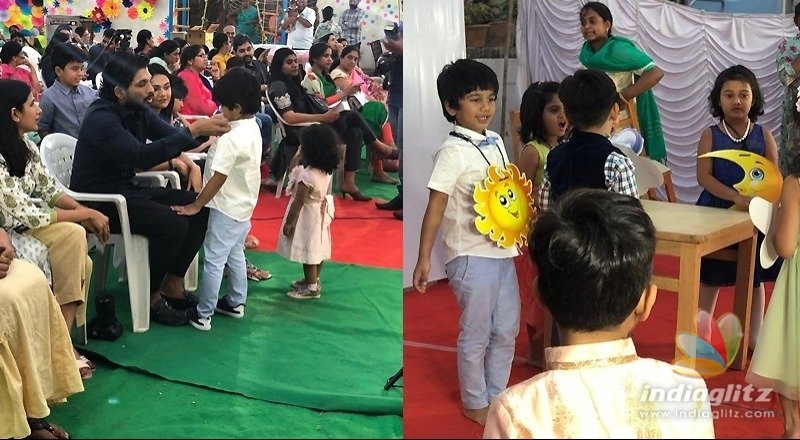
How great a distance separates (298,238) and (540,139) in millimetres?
566

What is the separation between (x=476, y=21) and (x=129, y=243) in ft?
2.95

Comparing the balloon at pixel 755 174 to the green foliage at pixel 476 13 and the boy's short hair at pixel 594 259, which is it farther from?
the boy's short hair at pixel 594 259

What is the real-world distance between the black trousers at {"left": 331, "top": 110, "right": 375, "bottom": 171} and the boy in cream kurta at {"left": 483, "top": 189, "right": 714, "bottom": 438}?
75 cm

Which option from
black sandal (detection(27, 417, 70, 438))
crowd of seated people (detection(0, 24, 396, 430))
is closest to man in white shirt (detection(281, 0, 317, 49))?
crowd of seated people (detection(0, 24, 396, 430))

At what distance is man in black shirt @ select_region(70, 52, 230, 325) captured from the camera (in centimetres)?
199

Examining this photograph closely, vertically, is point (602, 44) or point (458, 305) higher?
point (602, 44)

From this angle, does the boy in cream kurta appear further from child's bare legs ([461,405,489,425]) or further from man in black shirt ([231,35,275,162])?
man in black shirt ([231,35,275,162])

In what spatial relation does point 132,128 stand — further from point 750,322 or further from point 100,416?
point 750,322

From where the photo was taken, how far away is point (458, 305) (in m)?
2.00

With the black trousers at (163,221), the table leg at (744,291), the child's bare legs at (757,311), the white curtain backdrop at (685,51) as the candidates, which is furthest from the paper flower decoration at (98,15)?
the child's bare legs at (757,311)

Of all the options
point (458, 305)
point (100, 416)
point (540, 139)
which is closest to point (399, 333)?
point (458, 305)

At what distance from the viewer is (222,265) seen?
2.05 meters

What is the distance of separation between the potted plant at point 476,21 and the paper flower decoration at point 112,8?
76 cm

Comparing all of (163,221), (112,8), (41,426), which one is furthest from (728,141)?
(41,426)
